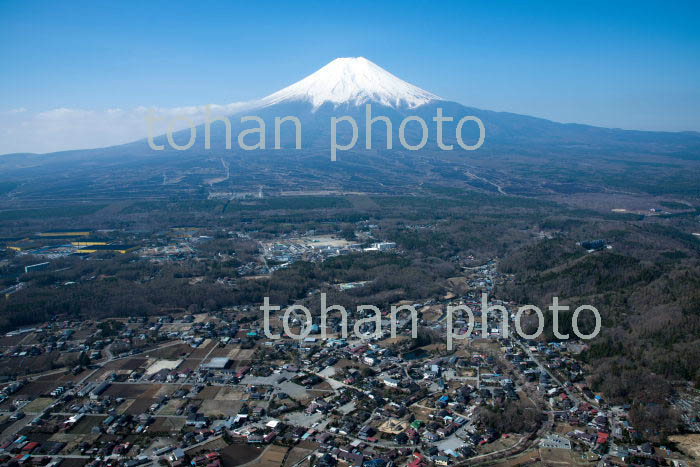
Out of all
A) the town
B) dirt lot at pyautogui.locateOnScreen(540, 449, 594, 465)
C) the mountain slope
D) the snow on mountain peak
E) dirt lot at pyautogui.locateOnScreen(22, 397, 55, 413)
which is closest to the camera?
dirt lot at pyautogui.locateOnScreen(540, 449, 594, 465)

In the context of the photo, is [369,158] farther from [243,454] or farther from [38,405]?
[243,454]

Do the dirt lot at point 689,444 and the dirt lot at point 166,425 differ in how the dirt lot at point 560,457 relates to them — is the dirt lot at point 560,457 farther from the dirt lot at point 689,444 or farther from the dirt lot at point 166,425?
the dirt lot at point 166,425

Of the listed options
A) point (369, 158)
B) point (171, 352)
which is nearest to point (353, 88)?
point (369, 158)

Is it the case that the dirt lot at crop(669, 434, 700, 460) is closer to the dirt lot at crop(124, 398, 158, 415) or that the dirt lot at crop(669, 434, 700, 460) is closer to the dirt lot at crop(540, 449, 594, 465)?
the dirt lot at crop(540, 449, 594, 465)

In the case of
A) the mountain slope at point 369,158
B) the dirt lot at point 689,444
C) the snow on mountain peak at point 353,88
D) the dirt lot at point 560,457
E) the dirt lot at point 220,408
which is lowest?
the dirt lot at point 220,408

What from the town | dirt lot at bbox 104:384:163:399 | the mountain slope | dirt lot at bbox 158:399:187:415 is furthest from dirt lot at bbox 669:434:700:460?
the mountain slope

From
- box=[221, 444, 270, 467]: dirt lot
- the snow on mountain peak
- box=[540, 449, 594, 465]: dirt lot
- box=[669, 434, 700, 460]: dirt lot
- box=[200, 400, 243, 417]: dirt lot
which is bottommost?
box=[221, 444, 270, 467]: dirt lot

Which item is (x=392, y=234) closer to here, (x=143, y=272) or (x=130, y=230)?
(x=143, y=272)

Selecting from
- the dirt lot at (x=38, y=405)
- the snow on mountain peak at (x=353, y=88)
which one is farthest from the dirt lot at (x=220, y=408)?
the snow on mountain peak at (x=353, y=88)
